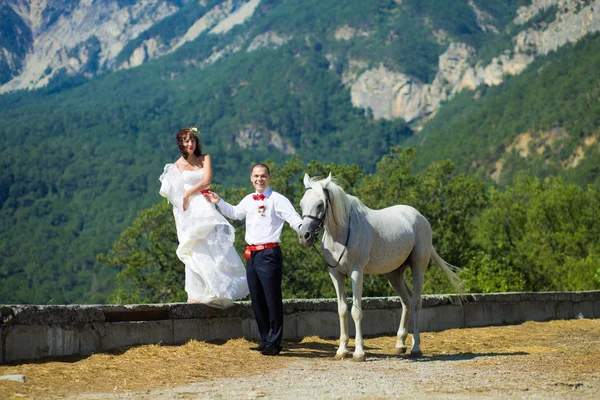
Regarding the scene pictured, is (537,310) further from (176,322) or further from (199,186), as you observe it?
(176,322)

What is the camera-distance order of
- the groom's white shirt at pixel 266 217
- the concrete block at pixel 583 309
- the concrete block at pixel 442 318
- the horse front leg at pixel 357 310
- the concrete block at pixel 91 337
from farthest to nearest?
the concrete block at pixel 583 309 → the concrete block at pixel 442 318 → the groom's white shirt at pixel 266 217 → the horse front leg at pixel 357 310 → the concrete block at pixel 91 337

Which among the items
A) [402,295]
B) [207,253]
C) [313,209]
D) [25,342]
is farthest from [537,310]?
[25,342]

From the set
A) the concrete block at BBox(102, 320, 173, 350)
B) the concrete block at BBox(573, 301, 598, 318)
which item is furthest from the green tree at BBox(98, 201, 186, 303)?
the concrete block at BBox(102, 320, 173, 350)

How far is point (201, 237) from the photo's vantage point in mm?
10633

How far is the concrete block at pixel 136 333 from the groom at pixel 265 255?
106cm

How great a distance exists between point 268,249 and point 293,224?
0.45m

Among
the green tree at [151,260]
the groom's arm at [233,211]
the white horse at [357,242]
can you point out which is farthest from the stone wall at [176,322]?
the green tree at [151,260]

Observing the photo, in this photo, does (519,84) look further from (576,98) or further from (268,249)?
(268,249)

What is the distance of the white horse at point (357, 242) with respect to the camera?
9.75 metres

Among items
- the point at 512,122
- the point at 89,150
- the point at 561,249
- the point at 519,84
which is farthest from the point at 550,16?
the point at 561,249

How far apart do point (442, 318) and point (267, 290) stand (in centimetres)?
502

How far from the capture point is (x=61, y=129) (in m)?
188

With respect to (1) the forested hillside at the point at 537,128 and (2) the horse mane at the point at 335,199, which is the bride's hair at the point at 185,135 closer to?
(2) the horse mane at the point at 335,199

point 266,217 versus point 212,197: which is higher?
point 212,197
